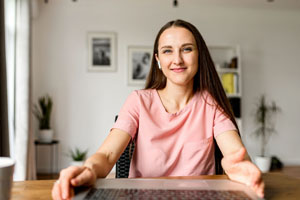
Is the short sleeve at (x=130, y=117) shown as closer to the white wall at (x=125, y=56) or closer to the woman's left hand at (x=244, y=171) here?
the woman's left hand at (x=244, y=171)

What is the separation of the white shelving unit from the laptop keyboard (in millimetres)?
4166

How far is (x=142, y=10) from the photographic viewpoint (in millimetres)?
4754

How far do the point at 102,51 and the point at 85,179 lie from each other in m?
4.20

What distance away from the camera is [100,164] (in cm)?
92

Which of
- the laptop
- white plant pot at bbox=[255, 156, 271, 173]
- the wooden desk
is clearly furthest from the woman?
white plant pot at bbox=[255, 156, 271, 173]

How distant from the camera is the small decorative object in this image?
429cm

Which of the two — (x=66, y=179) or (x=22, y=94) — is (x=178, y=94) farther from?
(x=22, y=94)

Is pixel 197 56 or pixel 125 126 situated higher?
pixel 197 56

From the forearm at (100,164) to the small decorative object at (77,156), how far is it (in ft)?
11.2

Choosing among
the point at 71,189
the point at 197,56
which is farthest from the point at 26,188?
the point at 197,56

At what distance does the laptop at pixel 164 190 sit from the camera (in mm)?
632

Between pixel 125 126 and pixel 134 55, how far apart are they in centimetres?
366

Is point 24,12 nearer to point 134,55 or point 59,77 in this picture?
point 59,77

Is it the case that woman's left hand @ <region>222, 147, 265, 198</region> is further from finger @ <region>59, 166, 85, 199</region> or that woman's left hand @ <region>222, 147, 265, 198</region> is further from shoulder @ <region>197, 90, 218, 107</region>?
shoulder @ <region>197, 90, 218, 107</region>
